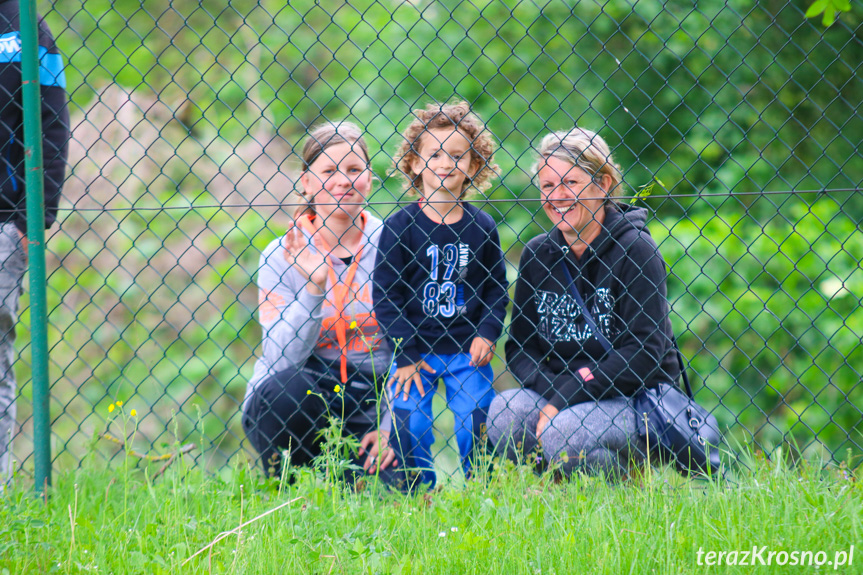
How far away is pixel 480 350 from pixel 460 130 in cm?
76

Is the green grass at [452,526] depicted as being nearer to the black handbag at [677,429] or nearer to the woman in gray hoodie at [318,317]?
the black handbag at [677,429]

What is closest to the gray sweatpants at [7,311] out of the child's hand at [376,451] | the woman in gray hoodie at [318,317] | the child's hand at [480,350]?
the woman in gray hoodie at [318,317]

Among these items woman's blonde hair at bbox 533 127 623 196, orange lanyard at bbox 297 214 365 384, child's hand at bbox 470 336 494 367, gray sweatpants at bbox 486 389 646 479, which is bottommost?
gray sweatpants at bbox 486 389 646 479

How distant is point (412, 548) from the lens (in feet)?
5.84

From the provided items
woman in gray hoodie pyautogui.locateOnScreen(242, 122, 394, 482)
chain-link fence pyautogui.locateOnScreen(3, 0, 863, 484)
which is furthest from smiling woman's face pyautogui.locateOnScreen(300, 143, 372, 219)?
chain-link fence pyautogui.locateOnScreen(3, 0, 863, 484)

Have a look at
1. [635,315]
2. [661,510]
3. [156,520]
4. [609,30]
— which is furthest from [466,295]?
[609,30]

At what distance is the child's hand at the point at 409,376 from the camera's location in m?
2.35

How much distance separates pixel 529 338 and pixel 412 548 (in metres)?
0.81

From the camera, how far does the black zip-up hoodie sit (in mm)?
2184

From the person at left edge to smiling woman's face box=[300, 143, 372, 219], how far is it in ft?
2.67

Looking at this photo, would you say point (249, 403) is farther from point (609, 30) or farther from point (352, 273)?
point (609, 30)

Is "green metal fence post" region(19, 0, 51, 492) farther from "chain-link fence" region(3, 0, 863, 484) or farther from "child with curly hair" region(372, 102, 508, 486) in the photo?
"child with curly hair" region(372, 102, 508, 486)

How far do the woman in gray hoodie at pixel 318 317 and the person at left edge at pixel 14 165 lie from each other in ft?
2.51

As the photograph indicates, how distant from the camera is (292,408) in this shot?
2365 mm
